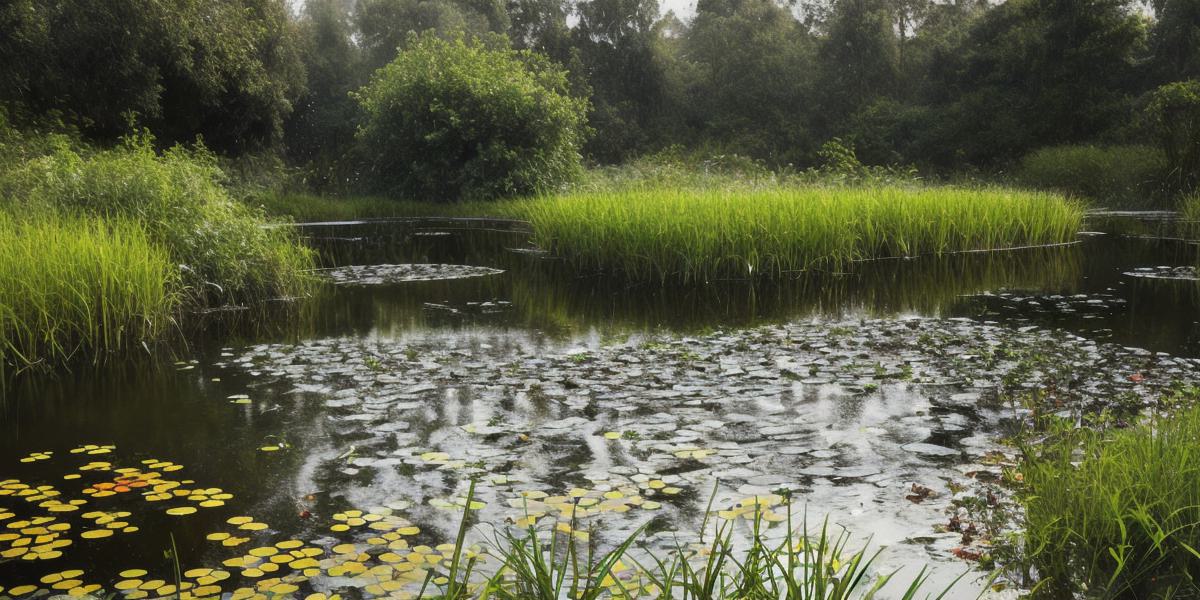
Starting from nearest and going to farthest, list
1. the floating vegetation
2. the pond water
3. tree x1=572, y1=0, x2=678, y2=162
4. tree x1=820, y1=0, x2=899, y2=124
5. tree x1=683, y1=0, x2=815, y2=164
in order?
the pond water → the floating vegetation → tree x1=820, y1=0, x2=899, y2=124 → tree x1=683, y1=0, x2=815, y2=164 → tree x1=572, y1=0, x2=678, y2=162

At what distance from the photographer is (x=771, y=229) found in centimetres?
1105

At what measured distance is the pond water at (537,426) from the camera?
11.3 ft

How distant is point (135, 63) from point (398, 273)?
35.6 ft

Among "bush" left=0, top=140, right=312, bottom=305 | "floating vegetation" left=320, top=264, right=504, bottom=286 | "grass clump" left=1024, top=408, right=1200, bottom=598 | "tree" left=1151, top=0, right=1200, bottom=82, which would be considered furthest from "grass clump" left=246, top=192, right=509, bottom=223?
"tree" left=1151, top=0, right=1200, bottom=82

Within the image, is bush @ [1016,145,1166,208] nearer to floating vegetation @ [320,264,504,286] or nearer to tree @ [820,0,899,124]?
tree @ [820,0,899,124]

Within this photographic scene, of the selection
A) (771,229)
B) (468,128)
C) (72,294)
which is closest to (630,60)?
(468,128)

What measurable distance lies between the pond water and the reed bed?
1357 millimetres

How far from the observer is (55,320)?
22.1 ft

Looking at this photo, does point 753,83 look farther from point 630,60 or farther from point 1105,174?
point 1105,174

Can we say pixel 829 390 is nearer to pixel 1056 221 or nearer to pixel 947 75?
pixel 1056 221

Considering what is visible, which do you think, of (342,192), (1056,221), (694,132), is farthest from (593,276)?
(694,132)

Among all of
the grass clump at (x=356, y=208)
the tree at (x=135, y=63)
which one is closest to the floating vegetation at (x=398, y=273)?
the tree at (x=135, y=63)

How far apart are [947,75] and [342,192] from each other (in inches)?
782

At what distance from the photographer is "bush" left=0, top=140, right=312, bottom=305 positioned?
890 cm
